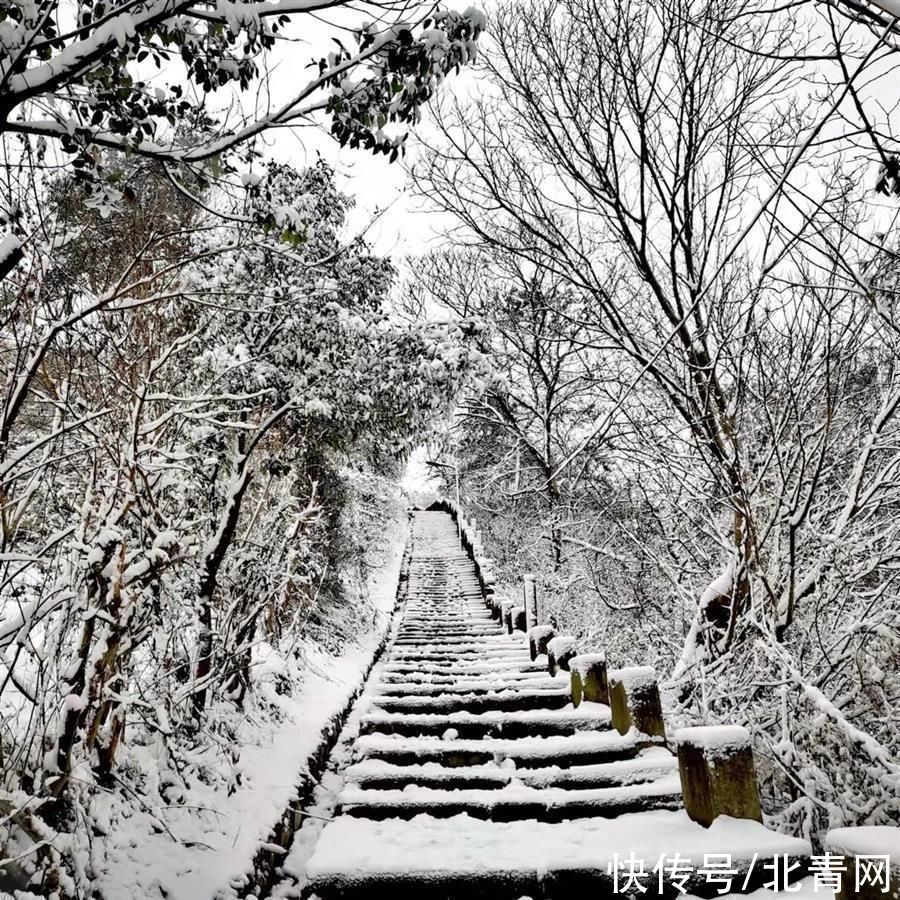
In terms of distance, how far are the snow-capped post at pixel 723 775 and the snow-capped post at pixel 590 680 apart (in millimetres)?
1862

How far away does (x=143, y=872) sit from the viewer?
2873 mm

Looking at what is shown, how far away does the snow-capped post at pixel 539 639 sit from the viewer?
22.7ft

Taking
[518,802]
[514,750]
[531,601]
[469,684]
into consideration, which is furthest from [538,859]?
[531,601]

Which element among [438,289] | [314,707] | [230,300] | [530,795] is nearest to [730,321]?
[530,795]

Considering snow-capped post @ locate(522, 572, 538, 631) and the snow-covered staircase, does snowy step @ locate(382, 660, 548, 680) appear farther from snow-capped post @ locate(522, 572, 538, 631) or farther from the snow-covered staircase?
snow-capped post @ locate(522, 572, 538, 631)

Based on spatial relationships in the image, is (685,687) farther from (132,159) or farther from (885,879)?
(132,159)

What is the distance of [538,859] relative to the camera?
3.15 meters

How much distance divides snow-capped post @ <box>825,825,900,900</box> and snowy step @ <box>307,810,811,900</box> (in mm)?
979

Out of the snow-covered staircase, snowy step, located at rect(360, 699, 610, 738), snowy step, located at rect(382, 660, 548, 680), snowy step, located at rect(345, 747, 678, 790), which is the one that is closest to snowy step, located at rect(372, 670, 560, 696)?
the snow-covered staircase

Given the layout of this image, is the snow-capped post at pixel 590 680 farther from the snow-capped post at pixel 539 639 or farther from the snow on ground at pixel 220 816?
the snow on ground at pixel 220 816

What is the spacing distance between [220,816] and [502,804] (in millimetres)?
1649

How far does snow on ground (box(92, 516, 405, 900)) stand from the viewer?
2.87m

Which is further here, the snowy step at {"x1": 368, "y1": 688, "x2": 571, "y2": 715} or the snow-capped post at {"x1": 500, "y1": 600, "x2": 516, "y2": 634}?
the snow-capped post at {"x1": 500, "y1": 600, "x2": 516, "y2": 634}

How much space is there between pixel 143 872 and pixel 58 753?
75cm
